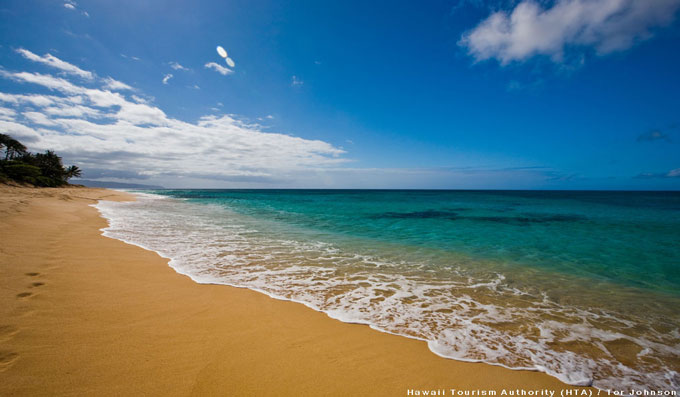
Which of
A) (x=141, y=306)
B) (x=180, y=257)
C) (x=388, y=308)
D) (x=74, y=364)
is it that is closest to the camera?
(x=74, y=364)

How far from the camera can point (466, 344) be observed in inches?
144

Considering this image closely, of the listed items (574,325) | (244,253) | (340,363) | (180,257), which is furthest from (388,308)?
(180,257)

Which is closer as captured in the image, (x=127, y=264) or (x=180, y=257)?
(x=127, y=264)

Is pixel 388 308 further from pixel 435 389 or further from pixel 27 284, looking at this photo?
pixel 27 284

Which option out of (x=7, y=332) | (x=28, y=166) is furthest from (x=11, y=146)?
(x=7, y=332)

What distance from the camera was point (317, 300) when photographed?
4.95 meters

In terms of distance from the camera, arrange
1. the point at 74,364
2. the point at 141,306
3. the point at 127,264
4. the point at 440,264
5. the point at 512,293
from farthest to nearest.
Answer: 1. the point at 440,264
2. the point at 127,264
3. the point at 512,293
4. the point at 141,306
5. the point at 74,364

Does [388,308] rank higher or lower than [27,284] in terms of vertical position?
lower

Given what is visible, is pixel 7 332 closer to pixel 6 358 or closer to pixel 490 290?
pixel 6 358

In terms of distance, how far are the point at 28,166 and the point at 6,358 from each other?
5597 cm

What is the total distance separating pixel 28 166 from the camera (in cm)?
3753

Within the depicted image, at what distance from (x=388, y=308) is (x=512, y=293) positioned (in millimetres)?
3241

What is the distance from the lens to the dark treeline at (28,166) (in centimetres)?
3538

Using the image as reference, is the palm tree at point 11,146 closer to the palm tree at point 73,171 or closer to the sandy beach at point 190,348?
the palm tree at point 73,171
